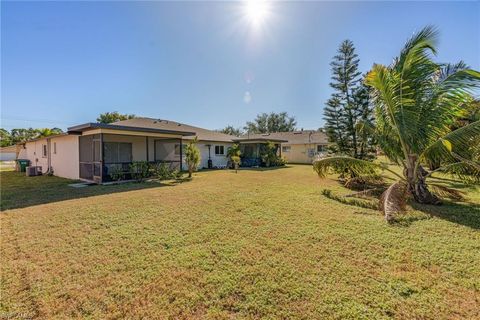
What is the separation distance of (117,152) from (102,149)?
15.2 feet

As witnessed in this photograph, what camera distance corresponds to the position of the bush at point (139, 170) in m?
12.8

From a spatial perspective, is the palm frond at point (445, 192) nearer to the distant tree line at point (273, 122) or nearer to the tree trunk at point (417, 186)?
the tree trunk at point (417, 186)

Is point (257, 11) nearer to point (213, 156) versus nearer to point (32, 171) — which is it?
point (213, 156)

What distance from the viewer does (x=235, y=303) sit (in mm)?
2656

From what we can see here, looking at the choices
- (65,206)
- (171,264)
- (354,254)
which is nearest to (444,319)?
(354,254)

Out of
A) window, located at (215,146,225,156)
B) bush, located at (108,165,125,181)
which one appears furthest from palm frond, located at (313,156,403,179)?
window, located at (215,146,225,156)

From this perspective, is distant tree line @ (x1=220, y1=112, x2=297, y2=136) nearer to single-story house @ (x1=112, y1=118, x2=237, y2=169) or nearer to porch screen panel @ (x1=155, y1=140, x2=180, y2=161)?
single-story house @ (x1=112, y1=118, x2=237, y2=169)

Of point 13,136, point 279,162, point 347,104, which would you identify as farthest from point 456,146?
point 13,136

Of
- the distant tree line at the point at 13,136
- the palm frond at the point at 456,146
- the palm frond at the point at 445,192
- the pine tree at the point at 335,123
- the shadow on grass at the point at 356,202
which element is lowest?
the shadow on grass at the point at 356,202

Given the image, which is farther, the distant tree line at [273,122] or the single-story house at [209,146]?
Answer: the distant tree line at [273,122]

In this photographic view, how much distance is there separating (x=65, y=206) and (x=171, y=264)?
565 centimetres

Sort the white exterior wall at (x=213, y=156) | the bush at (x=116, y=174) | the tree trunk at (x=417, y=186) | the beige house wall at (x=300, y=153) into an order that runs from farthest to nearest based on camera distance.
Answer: the beige house wall at (x=300, y=153)
the white exterior wall at (x=213, y=156)
the bush at (x=116, y=174)
the tree trunk at (x=417, y=186)

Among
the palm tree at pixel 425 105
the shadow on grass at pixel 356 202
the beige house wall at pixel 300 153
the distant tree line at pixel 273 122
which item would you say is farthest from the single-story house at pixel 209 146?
the distant tree line at pixel 273 122

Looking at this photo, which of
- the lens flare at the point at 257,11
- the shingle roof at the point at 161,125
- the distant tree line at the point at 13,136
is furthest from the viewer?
the distant tree line at the point at 13,136
